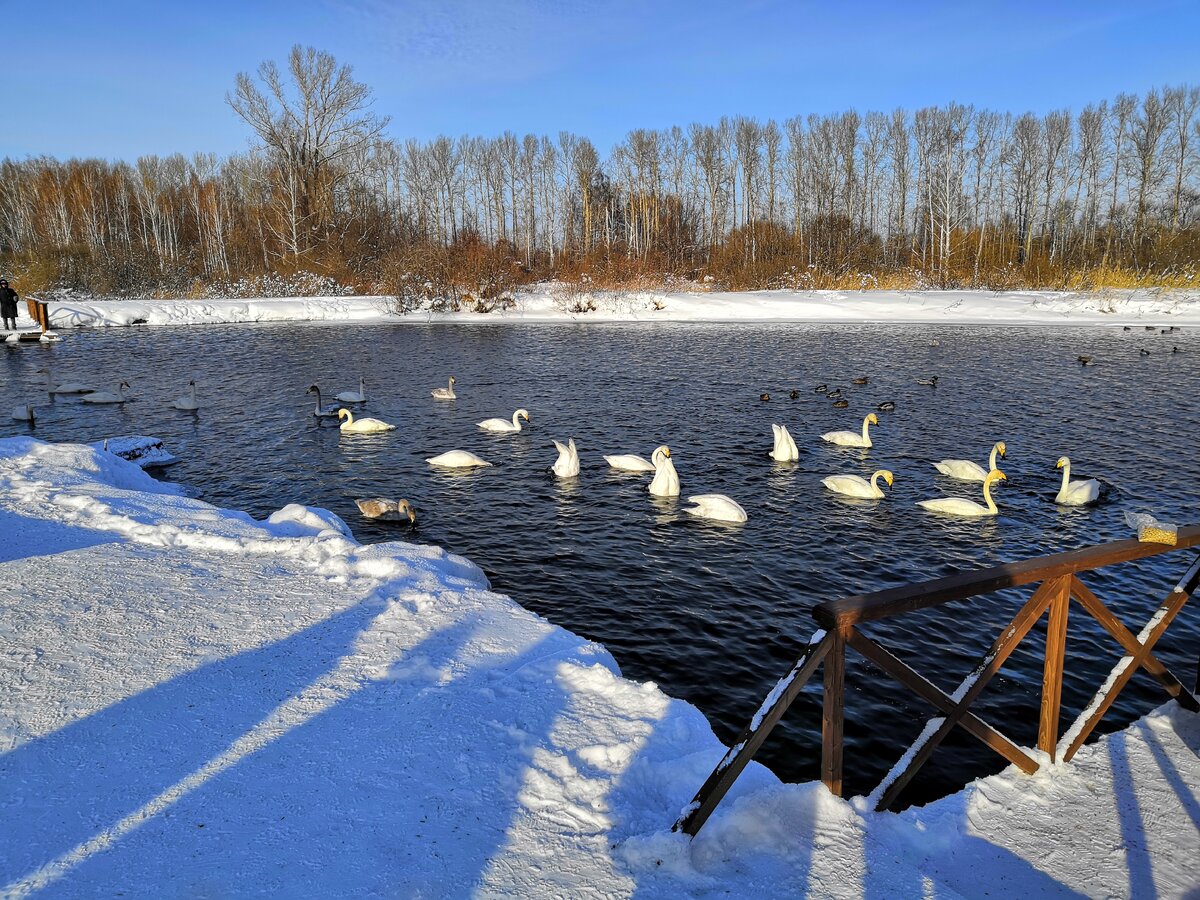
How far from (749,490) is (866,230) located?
61404 mm

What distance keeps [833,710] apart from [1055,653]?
4.88ft

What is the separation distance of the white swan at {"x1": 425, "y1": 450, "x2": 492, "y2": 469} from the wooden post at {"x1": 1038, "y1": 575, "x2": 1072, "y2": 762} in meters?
10.6

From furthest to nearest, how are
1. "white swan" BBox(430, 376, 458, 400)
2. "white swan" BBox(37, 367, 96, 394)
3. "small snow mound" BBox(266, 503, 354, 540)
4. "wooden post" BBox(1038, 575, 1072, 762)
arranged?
"white swan" BBox(37, 367, 96, 394), "white swan" BBox(430, 376, 458, 400), "small snow mound" BBox(266, 503, 354, 540), "wooden post" BBox(1038, 575, 1072, 762)

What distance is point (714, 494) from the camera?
37.0ft

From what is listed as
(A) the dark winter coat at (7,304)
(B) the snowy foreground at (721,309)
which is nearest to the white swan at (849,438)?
(B) the snowy foreground at (721,309)

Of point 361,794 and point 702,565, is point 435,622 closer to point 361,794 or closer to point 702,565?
point 361,794

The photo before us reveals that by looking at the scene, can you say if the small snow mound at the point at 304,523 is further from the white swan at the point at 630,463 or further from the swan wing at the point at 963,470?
the swan wing at the point at 963,470

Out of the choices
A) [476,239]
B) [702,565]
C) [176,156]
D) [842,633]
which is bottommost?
[702,565]

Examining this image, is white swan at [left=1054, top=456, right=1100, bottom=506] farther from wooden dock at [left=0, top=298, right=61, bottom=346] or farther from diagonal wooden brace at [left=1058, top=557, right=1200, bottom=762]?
wooden dock at [left=0, top=298, right=61, bottom=346]

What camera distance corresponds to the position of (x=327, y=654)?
5.46 metres

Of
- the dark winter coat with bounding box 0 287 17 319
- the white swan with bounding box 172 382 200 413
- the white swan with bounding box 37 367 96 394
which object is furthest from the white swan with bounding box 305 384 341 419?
the dark winter coat with bounding box 0 287 17 319

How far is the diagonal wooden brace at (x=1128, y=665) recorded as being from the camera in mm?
4359

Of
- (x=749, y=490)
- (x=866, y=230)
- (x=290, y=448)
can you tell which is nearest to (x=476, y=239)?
(x=866, y=230)

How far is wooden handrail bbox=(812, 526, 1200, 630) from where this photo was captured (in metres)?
3.29
